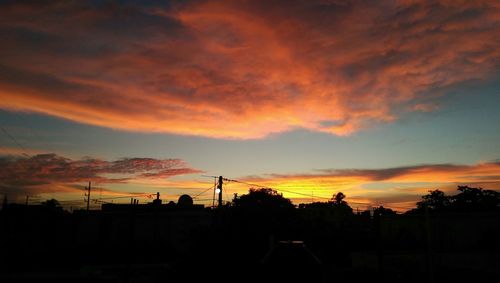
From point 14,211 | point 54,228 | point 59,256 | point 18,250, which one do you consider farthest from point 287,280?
point 14,211

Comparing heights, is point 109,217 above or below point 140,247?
above

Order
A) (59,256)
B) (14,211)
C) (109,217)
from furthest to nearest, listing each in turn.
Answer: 1. (14,211)
2. (109,217)
3. (59,256)

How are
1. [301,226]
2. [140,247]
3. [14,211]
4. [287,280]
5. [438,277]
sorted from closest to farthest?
[287,280], [438,277], [301,226], [140,247], [14,211]

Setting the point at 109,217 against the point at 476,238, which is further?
the point at 109,217

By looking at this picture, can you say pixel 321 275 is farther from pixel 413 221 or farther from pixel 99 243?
pixel 99 243

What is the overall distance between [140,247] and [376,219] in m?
28.8

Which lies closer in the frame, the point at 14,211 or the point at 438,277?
the point at 438,277

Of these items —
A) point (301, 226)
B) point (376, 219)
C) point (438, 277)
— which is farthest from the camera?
point (301, 226)

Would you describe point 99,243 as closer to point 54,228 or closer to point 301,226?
point 54,228

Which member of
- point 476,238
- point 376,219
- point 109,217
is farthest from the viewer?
point 109,217

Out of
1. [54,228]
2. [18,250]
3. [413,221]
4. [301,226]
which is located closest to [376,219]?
[301,226]

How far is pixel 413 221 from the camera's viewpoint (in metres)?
30.0

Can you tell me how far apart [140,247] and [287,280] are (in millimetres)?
31075

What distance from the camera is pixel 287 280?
1038cm
